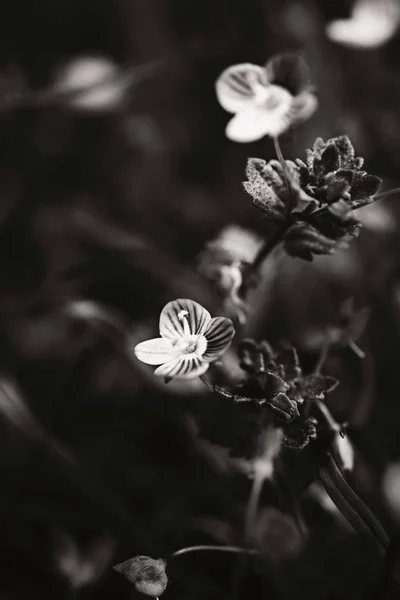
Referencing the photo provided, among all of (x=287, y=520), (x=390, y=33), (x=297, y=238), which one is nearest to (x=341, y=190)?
(x=297, y=238)

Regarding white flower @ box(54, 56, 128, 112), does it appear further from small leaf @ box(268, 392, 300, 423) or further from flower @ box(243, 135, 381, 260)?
small leaf @ box(268, 392, 300, 423)

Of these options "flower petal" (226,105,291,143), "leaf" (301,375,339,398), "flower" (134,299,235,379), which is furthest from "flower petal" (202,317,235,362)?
"flower petal" (226,105,291,143)

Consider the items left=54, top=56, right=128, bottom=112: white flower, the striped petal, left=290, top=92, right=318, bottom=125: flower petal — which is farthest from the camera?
left=54, top=56, right=128, bottom=112: white flower

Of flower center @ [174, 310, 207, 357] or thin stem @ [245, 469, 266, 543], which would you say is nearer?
flower center @ [174, 310, 207, 357]

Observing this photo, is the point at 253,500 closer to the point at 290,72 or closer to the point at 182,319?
the point at 182,319

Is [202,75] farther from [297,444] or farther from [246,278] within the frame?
[297,444]

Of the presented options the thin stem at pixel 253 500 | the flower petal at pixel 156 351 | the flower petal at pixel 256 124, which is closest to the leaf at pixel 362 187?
the flower petal at pixel 256 124
